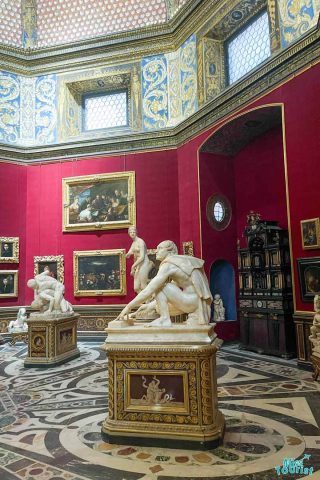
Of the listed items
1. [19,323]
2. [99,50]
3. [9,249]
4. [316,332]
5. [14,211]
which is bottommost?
[19,323]

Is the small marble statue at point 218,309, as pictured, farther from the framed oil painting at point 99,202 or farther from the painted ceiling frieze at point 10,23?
the painted ceiling frieze at point 10,23

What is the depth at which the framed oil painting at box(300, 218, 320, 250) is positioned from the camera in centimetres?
789

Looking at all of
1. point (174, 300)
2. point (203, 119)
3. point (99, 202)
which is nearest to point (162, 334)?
point (174, 300)

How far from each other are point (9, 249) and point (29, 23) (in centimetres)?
873

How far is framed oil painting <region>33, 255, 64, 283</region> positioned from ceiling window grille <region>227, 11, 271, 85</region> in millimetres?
8297

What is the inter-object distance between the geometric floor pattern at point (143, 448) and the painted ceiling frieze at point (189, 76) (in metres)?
8.29

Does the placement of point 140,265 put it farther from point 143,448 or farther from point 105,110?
point 143,448

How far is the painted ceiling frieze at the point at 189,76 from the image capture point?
12305 millimetres

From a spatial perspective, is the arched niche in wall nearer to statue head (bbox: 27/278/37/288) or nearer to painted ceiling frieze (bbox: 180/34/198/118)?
painted ceiling frieze (bbox: 180/34/198/118)

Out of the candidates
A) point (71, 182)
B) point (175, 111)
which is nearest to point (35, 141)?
point (71, 182)

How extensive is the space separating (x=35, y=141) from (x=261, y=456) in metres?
13.3

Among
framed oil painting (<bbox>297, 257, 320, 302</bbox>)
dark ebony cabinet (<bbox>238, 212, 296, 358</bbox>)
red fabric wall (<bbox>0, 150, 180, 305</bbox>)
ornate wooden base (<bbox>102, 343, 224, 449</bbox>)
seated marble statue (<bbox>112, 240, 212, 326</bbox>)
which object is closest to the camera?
ornate wooden base (<bbox>102, 343, 224, 449</bbox>)

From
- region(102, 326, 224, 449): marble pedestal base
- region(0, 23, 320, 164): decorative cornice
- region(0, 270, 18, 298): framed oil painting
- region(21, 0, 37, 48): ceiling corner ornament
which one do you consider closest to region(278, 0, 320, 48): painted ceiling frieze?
region(0, 23, 320, 164): decorative cornice

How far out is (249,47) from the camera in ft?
36.5
